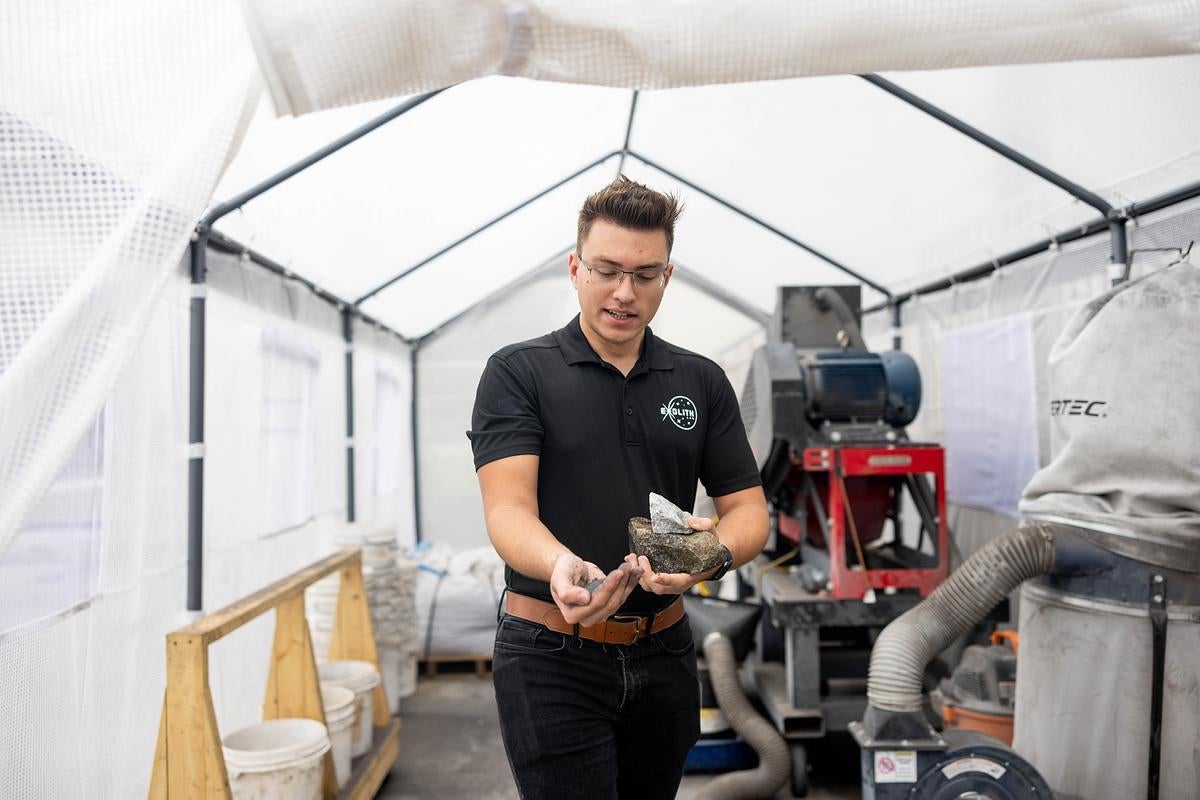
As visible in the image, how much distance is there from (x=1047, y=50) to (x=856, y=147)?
2.99m

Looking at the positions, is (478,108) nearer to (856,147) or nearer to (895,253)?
(856,147)

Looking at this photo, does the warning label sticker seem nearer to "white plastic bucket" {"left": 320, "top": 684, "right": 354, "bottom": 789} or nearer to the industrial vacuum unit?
the industrial vacuum unit

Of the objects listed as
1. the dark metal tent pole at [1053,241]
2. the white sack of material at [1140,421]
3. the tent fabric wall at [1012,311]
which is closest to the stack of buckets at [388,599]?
the tent fabric wall at [1012,311]

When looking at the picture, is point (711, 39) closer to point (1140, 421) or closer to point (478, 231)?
point (1140, 421)

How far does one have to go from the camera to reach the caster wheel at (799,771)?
3855 millimetres

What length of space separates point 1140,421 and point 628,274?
1756mm

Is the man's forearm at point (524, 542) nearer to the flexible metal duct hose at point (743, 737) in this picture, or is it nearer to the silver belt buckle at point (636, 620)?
the silver belt buckle at point (636, 620)

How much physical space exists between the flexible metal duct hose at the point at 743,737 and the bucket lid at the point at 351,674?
1593 mm

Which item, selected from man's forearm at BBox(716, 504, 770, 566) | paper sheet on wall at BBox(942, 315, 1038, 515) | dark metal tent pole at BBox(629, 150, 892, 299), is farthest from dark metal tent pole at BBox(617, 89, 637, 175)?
man's forearm at BBox(716, 504, 770, 566)

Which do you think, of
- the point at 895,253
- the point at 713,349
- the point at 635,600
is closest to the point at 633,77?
the point at 635,600

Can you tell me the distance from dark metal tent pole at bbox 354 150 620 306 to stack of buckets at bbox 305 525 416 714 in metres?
1.54

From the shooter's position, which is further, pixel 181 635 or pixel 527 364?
pixel 181 635

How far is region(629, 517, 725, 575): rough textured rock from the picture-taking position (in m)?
1.52

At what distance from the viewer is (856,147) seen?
4473 mm
